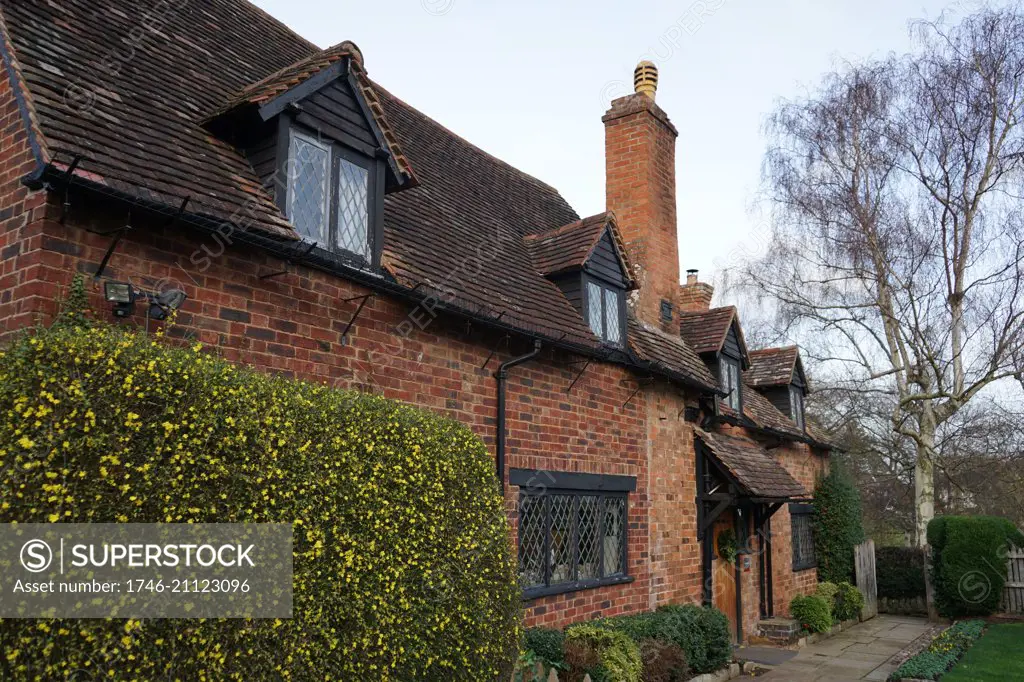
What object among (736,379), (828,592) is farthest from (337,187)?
(828,592)

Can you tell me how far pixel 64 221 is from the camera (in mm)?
5250

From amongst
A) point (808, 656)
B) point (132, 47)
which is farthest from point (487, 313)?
point (808, 656)

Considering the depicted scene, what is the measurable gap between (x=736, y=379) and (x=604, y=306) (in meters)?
5.60

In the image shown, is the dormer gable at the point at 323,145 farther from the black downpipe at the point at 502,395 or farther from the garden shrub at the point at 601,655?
the garden shrub at the point at 601,655

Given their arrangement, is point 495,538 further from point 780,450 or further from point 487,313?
point 780,450

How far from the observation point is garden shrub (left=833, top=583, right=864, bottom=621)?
18031 mm

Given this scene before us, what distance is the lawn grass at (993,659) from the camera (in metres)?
10.8

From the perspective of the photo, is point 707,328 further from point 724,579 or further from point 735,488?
point 724,579

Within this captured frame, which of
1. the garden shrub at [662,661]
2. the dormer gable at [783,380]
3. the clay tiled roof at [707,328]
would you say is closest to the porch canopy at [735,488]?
the clay tiled roof at [707,328]

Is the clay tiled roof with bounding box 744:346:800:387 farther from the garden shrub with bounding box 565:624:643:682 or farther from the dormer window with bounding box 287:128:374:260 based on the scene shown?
the dormer window with bounding box 287:128:374:260

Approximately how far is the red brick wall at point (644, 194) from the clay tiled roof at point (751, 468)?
2.55 m

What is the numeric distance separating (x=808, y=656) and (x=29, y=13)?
1468cm

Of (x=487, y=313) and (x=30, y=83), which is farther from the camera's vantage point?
(x=487, y=313)

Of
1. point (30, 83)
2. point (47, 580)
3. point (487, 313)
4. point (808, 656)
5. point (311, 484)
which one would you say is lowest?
point (808, 656)
